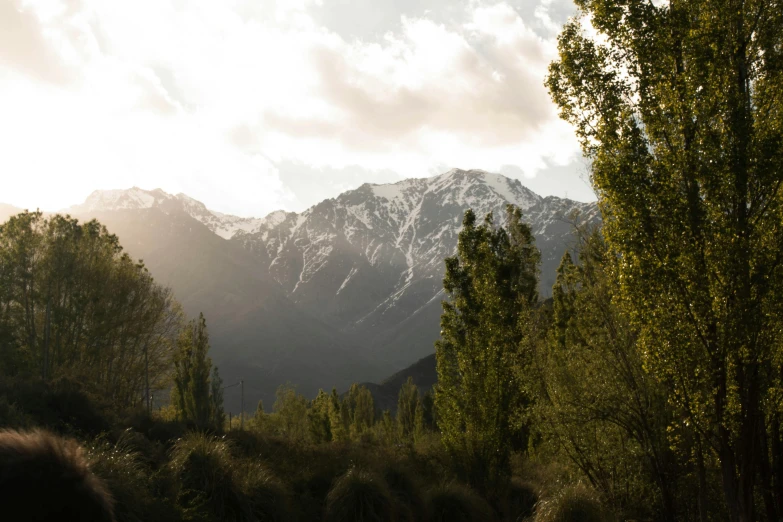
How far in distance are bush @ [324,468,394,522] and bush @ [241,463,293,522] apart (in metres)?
0.89

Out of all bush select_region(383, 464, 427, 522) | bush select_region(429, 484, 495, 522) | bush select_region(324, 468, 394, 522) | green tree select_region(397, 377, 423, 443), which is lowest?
green tree select_region(397, 377, 423, 443)

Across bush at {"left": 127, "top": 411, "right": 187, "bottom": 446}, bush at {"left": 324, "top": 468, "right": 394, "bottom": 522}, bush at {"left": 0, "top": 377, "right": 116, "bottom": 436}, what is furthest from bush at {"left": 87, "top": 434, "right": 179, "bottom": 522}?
bush at {"left": 127, "top": 411, "right": 187, "bottom": 446}

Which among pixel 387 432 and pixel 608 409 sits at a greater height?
pixel 608 409

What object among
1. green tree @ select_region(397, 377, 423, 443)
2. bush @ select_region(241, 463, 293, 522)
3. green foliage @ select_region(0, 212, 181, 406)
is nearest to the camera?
bush @ select_region(241, 463, 293, 522)

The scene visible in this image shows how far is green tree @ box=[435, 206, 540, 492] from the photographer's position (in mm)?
16625

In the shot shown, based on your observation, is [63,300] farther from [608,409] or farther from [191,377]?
[608,409]

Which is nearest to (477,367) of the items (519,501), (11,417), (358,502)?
(519,501)

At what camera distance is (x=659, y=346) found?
9305 mm

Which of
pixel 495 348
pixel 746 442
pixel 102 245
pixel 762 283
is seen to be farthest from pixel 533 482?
pixel 102 245

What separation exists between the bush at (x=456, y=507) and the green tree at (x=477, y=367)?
279 cm

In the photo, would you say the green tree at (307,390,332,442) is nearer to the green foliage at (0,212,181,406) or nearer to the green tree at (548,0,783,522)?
the green foliage at (0,212,181,406)

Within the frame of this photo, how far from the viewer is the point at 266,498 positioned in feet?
35.9

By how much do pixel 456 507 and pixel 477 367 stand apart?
198 inches

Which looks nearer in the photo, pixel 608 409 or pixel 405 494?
pixel 608 409
